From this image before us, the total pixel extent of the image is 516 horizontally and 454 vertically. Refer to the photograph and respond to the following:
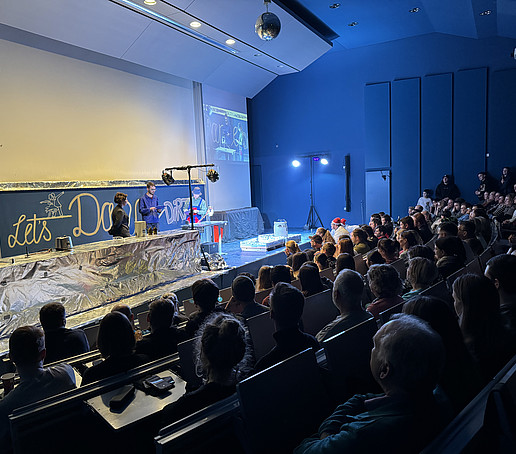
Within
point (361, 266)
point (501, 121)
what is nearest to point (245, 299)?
point (361, 266)

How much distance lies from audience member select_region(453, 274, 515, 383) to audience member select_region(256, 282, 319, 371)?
0.72 m

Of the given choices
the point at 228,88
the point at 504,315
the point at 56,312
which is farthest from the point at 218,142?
the point at 504,315

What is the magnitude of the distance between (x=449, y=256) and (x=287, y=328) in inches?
87.8

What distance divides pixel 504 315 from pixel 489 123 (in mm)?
9760

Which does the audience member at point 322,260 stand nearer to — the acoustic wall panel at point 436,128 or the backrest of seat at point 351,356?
the backrest of seat at point 351,356

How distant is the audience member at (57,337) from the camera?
2.72m

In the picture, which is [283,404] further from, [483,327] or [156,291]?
[156,291]

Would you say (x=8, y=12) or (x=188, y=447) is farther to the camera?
(x=8, y=12)

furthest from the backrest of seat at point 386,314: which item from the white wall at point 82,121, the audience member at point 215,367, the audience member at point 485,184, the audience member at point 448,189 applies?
the audience member at point 448,189

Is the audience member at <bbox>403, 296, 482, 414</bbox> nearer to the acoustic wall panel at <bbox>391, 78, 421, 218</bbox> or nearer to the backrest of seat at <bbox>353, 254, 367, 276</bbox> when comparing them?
the backrest of seat at <bbox>353, 254, 367, 276</bbox>

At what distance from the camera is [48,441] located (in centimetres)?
174

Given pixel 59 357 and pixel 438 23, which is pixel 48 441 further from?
pixel 438 23

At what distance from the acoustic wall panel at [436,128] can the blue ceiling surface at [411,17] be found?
123 cm

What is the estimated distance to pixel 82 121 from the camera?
26.1 feet
